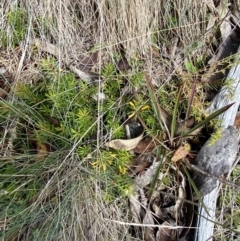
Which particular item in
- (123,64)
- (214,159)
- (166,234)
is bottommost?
(166,234)

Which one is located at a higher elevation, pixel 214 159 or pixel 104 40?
pixel 104 40

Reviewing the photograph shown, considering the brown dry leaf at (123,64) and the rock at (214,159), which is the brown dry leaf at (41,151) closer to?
the brown dry leaf at (123,64)

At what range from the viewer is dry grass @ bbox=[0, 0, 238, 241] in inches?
59.2

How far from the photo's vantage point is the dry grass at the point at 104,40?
1.50 metres

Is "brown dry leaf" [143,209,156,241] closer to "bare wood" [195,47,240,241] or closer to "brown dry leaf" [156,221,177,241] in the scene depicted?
"brown dry leaf" [156,221,177,241]

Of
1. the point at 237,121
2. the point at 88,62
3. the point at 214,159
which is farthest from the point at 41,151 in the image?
the point at 237,121

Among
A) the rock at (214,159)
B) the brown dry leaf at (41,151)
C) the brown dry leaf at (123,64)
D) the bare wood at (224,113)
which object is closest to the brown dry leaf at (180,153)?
the rock at (214,159)

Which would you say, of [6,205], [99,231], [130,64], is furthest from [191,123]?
[6,205]

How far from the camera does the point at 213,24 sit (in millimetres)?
1706

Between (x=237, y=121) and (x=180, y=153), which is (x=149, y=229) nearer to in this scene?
(x=180, y=153)

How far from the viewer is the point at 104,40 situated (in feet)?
Result: 5.42

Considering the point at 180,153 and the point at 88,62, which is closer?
the point at 180,153

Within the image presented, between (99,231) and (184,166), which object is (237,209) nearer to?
(184,166)

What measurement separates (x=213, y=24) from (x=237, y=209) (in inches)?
30.6
